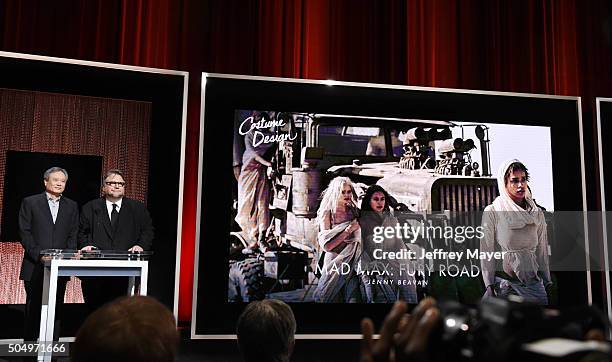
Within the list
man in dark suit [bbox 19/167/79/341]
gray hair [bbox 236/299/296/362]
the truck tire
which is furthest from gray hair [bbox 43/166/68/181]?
gray hair [bbox 236/299/296/362]

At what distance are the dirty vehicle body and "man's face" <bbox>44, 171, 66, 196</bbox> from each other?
1073mm

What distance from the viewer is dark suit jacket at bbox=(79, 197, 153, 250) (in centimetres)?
349

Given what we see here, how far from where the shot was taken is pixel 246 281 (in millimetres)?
3611

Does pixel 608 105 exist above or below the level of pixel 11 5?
below

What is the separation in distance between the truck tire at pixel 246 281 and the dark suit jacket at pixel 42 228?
0.97 m

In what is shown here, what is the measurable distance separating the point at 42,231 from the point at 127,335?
2914mm

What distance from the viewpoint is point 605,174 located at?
4.12 m

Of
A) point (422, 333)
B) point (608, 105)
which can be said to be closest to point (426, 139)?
point (608, 105)

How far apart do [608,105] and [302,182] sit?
2.33 m

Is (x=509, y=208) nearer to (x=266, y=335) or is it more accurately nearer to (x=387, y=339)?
(x=266, y=335)

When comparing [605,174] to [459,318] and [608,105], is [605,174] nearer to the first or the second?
[608,105]

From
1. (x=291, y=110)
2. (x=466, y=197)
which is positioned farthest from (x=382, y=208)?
(x=291, y=110)

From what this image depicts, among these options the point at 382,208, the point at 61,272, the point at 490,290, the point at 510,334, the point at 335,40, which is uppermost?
the point at 335,40

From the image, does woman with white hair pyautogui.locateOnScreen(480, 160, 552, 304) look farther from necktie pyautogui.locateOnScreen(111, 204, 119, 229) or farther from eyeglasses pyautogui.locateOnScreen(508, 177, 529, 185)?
necktie pyautogui.locateOnScreen(111, 204, 119, 229)
